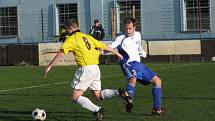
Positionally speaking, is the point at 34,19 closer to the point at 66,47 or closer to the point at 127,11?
the point at 127,11

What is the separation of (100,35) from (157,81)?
56.4 ft

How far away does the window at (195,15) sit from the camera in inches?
1449

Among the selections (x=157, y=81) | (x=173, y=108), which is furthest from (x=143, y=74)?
(x=173, y=108)

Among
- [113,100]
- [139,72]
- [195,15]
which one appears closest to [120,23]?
[195,15]

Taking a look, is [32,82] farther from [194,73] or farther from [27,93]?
[194,73]

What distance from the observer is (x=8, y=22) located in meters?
42.9

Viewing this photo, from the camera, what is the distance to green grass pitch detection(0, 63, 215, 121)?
10727 mm

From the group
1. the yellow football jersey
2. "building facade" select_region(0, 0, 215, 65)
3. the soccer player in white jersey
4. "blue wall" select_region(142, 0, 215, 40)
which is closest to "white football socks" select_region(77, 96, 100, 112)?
the yellow football jersey

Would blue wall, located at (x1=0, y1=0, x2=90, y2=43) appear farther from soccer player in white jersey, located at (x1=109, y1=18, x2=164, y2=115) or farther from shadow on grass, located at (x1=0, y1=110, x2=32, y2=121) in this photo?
soccer player in white jersey, located at (x1=109, y1=18, x2=164, y2=115)

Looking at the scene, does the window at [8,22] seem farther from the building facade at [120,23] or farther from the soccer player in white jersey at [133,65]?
the soccer player in white jersey at [133,65]

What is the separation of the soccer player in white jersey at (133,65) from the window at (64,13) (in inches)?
1160

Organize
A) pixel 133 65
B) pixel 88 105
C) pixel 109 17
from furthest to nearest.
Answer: pixel 109 17 < pixel 133 65 < pixel 88 105

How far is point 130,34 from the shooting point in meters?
11.3

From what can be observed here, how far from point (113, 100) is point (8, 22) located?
99.7 ft
